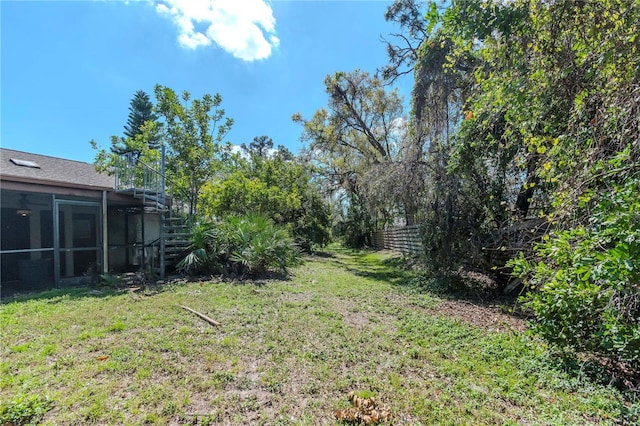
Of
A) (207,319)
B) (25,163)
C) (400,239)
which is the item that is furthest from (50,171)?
(400,239)

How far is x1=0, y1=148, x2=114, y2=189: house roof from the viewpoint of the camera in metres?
6.84

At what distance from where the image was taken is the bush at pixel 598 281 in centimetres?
203

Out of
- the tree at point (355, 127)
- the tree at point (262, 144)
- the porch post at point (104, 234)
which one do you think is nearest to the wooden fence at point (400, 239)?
the tree at point (355, 127)

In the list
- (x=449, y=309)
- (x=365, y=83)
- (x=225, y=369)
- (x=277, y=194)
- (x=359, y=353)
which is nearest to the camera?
(x=225, y=369)

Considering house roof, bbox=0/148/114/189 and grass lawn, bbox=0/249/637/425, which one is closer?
grass lawn, bbox=0/249/637/425

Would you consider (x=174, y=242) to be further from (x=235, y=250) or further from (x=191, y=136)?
(x=191, y=136)

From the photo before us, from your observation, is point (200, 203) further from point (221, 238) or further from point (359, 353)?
point (359, 353)

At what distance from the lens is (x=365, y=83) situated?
50.6 feet

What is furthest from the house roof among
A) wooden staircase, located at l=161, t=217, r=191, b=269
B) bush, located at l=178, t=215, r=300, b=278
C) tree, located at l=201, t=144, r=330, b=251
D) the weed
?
the weed

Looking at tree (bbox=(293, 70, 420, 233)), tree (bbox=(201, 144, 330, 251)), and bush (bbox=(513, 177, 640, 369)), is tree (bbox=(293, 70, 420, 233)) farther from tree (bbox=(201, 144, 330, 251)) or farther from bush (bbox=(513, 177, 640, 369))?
bush (bbox=(513, 177, 640, 369))

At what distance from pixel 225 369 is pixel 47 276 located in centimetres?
748

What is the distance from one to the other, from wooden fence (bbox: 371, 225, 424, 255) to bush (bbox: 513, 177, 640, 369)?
17.4 ft

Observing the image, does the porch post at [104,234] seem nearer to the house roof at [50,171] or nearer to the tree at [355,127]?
the house roof at [50,171]

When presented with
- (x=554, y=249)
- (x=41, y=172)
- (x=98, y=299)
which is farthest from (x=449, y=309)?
(x=41, y=172)
